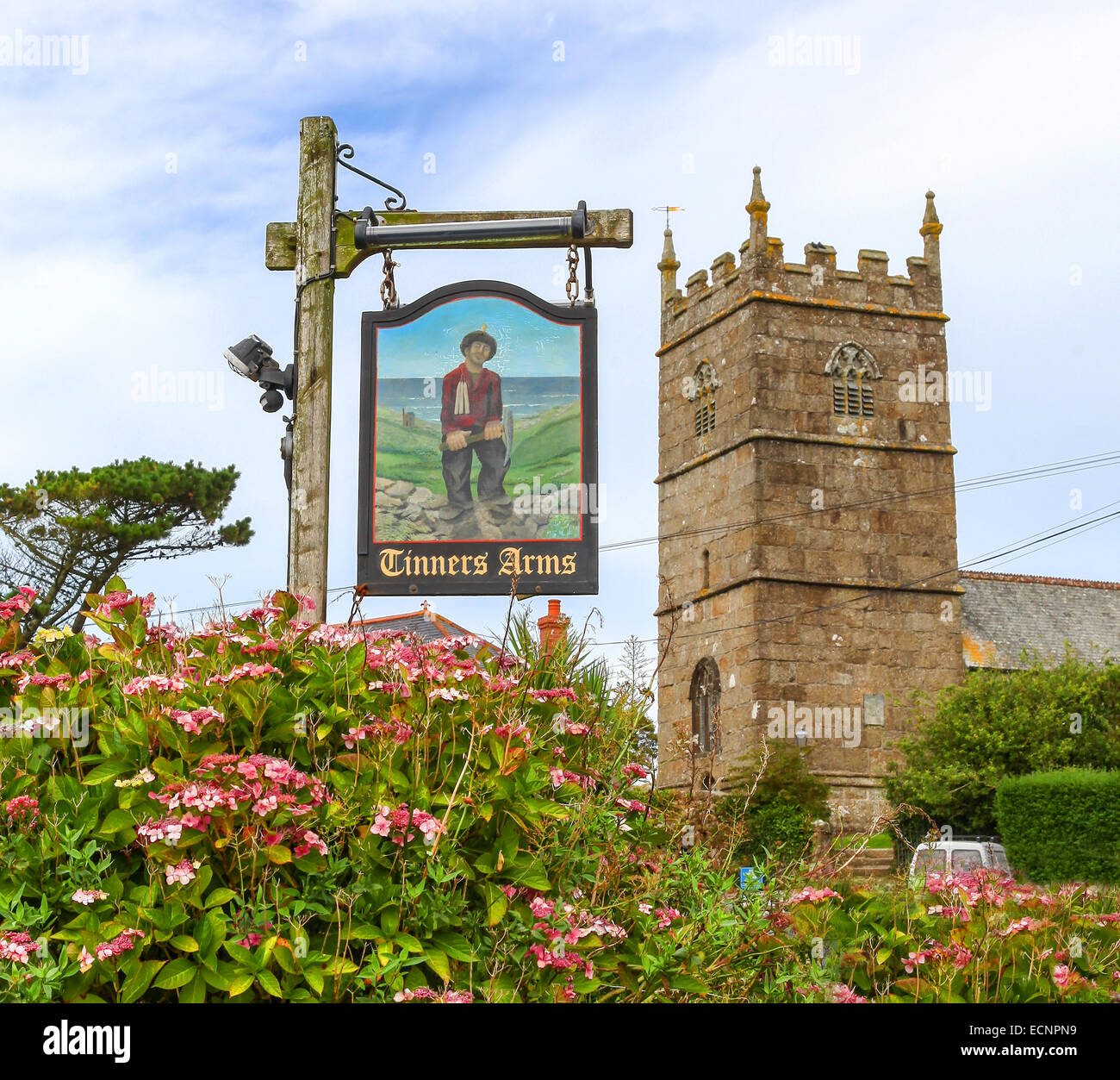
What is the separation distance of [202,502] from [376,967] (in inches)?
953

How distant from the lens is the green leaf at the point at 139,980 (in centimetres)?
431

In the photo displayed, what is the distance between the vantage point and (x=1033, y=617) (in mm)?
46281

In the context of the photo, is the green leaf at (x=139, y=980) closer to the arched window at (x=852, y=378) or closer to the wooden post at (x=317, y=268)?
the wooden post at (x=317, y=268)

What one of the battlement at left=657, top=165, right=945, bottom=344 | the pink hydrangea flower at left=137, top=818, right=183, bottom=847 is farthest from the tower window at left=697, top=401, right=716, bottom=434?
the pink hydrangea flower at left=137, top=818, right=183, bottom=847

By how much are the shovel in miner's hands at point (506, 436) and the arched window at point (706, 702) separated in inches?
1296

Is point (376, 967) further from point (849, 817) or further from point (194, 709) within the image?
point (849, 817)

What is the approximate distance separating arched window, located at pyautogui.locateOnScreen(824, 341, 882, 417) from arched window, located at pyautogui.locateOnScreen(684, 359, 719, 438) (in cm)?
354

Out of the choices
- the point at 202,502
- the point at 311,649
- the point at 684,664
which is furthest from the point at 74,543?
the point at 311,649

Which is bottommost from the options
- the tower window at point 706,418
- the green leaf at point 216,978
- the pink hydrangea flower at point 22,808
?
the green leaf at point 216,978

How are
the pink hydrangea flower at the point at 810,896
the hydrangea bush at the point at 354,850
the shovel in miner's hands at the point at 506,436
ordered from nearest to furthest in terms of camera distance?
1. the hydrangea bush at the point at 354,850
2. the pink hydrangea flower at the point at 810,896
3. the shovel in miner's hands at the point at 506,436

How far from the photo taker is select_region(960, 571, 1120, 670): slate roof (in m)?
43.7

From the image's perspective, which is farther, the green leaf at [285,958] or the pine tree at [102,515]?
the pine tree at [102,515]

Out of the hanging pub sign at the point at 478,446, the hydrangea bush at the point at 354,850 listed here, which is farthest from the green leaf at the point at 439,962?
the hanging pub sign at the point at 478,446

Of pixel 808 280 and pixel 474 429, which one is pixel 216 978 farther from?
pixel 808 280
